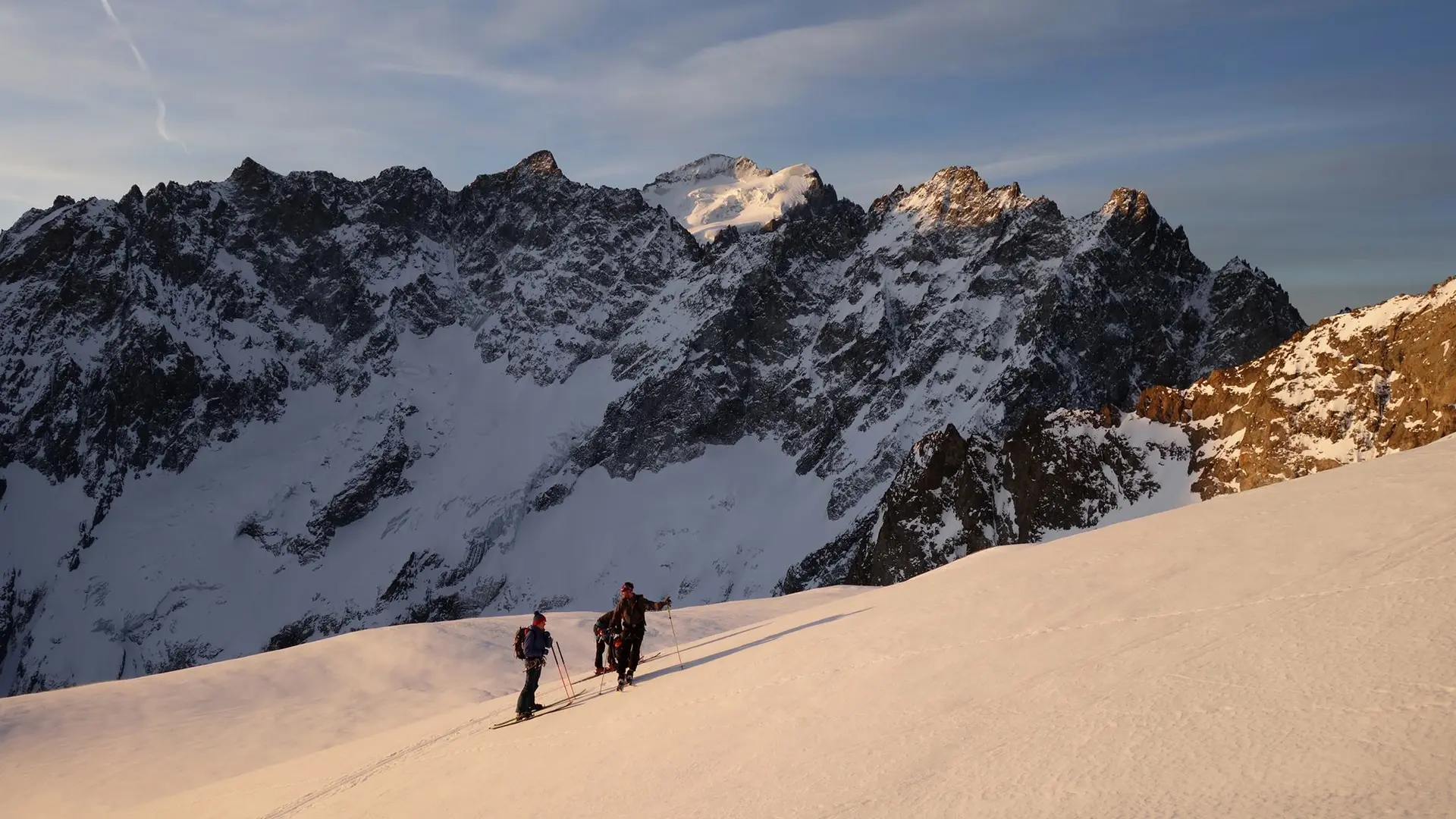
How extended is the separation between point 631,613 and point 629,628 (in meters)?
0.30

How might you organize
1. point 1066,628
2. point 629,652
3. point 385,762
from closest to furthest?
point 1066,628 < point 385,762 < point 629,652

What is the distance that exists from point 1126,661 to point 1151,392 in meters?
107

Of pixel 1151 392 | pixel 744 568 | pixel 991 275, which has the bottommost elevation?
pixel 744 568

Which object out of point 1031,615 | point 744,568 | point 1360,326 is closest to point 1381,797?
point 1031,615

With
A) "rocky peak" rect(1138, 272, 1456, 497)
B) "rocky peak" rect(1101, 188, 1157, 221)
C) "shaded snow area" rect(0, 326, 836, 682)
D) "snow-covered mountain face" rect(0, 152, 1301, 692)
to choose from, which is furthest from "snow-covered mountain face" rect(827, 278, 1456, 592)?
"rocky peak" rect(1101, 188, 1157, 221)

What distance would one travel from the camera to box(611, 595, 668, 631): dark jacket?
18031 millimetres

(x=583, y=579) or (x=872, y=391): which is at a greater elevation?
(x=872, y=391)

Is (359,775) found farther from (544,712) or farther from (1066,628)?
(1066,628)

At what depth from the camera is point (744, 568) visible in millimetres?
159625

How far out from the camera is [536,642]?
18281 mm

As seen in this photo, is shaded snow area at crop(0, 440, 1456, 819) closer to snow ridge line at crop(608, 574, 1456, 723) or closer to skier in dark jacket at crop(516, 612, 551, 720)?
snow ridge line at crop(608, 574, 1456, 723)

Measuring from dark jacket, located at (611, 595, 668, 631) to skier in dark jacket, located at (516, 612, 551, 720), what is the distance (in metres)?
1.25

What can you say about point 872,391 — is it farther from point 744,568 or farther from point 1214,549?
point 1214,549

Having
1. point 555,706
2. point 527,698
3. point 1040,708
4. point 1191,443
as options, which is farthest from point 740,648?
point 1191,443
